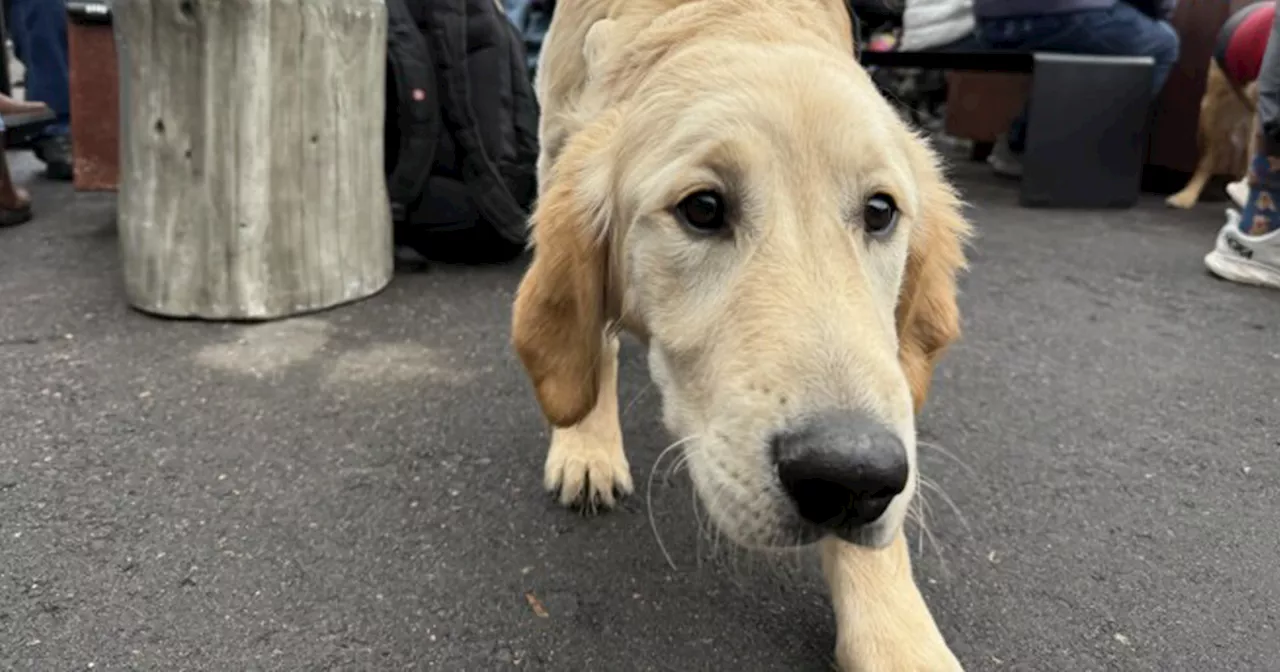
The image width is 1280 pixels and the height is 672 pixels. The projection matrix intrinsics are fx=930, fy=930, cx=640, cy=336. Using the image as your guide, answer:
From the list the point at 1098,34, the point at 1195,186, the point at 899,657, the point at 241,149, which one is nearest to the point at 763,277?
the point at 899,657

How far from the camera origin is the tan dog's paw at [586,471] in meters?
2.03

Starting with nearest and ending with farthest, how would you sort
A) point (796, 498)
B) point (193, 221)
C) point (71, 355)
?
point (796, 498) < point (71, 355) < point (193, 221)

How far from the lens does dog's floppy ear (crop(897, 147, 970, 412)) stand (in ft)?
5.79

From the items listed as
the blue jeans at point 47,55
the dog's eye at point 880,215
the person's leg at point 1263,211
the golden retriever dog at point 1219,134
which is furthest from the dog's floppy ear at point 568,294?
the golden retriever dog at point 1219,134

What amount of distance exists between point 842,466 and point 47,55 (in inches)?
225

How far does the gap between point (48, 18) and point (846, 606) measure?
555 centimetres

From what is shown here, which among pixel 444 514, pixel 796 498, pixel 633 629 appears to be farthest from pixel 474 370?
pixel 796 498

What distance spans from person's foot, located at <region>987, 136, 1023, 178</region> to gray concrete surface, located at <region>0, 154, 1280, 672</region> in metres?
3.98

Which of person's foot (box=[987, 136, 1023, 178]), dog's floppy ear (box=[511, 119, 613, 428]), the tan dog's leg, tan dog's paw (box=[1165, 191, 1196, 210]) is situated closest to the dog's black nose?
the tan dog's leg

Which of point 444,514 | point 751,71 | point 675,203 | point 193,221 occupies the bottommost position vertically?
point 444,514

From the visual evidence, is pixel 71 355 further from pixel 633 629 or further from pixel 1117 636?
pixel 1117 636

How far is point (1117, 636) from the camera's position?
5.32 feet

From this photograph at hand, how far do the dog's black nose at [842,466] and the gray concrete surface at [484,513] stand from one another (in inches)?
18.9

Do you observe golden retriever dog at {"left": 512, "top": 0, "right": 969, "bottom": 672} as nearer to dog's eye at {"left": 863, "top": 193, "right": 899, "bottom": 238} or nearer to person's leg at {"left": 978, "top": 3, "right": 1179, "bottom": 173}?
dog's eye at {"left": 863, "top": 193, "right": 899, "bottom": 238}
